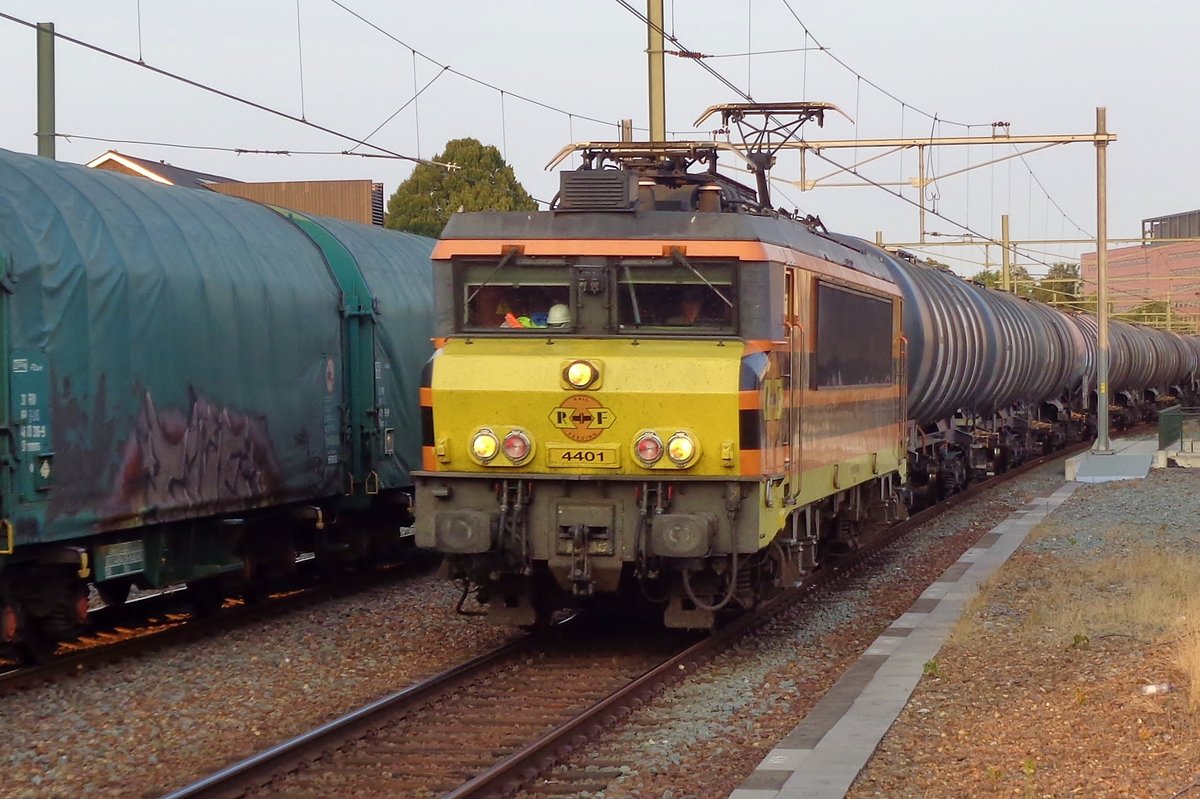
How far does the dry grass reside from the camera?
10.8m

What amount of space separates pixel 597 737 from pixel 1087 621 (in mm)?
4818

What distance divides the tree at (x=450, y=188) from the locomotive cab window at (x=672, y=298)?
1725 inches

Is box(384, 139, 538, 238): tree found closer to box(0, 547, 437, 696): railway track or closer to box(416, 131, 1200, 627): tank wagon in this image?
box(0, 547, 437, 696): railway track

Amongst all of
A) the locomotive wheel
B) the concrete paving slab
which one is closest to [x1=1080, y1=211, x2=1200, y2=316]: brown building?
the concrete paving slab

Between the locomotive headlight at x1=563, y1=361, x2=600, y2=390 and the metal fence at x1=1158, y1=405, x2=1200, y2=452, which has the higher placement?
the locomotive headlight at x1=563, y1=361, x2=600, y2=390

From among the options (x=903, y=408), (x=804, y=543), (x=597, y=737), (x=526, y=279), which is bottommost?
(x=597, y=737)

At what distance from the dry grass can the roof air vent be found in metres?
→ 4.04

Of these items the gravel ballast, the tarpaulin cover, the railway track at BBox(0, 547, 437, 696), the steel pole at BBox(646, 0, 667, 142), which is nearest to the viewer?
the gravel ballast

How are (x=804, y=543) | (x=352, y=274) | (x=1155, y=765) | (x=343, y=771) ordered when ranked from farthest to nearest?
(x=352, y=274) → (x=804, y=543) → (x=343, y=771) → (x=1155, y=765)

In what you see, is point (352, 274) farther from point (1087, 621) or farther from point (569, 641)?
point (1087, 621)

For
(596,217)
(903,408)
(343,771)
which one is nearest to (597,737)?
(343,771)

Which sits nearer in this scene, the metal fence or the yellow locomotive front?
the yellow locomotive front

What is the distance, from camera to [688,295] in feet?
34.5

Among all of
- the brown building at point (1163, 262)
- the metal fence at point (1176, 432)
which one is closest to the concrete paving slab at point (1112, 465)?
the metal fence at point (1176, 432)
